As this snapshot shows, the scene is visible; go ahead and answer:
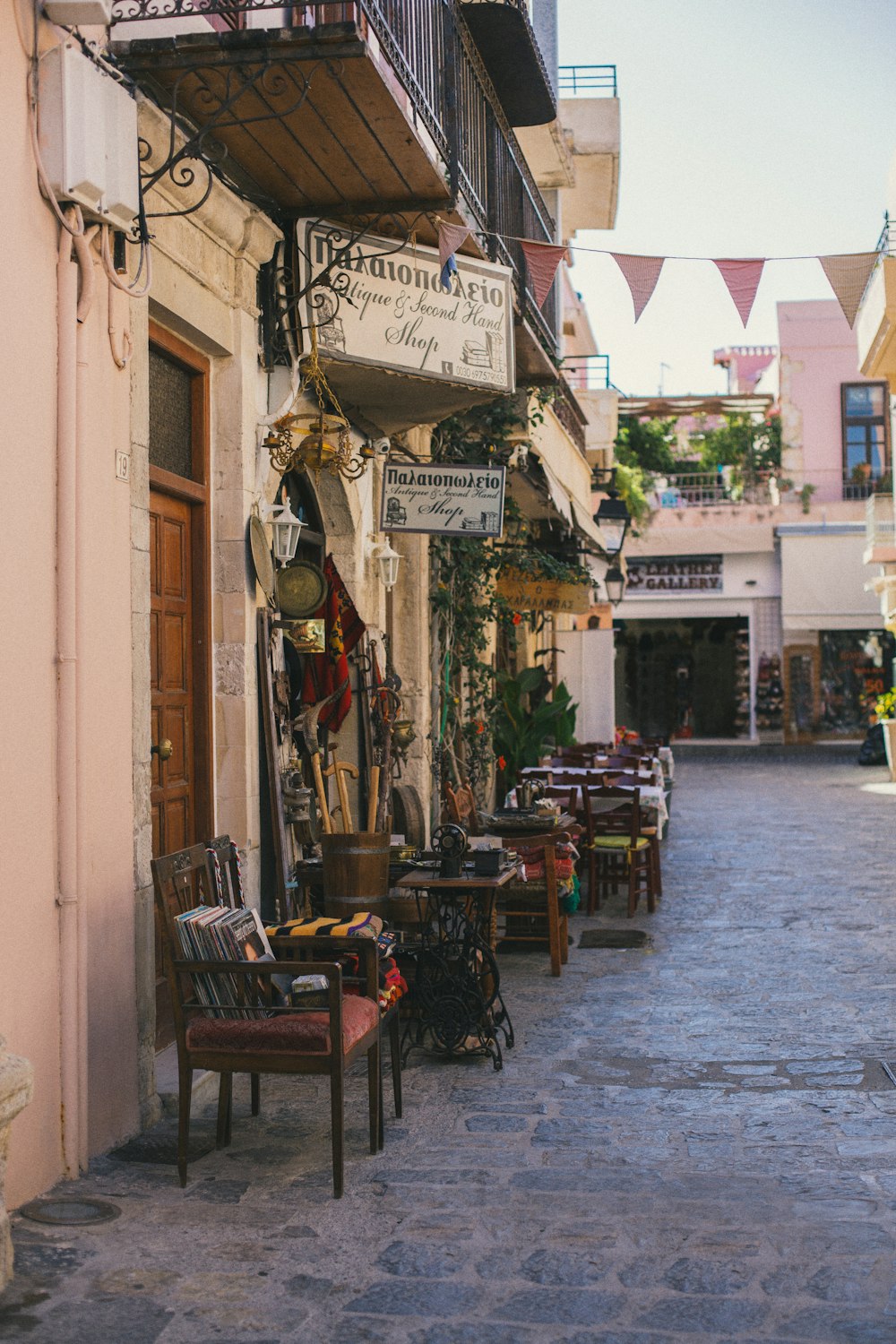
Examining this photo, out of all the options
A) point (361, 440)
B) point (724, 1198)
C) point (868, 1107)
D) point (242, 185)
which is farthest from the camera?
point (361, 440)

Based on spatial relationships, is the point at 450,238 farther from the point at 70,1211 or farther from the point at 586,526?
the point at 586,526

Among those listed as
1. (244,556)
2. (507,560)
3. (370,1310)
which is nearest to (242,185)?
(244,556)

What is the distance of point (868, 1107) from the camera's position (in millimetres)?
5344

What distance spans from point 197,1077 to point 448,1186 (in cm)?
138

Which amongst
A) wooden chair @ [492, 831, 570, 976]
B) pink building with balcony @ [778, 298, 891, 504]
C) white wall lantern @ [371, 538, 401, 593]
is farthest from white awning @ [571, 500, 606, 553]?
pink building with balcony @ [778, 298, 891, 504]

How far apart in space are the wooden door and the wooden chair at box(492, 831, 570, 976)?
2.35 metres

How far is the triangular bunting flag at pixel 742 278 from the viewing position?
696 cm

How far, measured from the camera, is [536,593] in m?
14.2

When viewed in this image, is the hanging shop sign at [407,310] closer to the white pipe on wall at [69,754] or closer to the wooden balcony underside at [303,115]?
the wooden balcony underside at [303,115]

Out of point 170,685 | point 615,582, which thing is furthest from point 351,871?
point 615,582

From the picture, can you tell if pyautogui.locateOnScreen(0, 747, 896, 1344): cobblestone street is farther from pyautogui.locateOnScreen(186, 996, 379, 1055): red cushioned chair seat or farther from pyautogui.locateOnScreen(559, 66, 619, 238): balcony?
pyautogui.locateOnScreen(559, 66, 619, 238): balcony

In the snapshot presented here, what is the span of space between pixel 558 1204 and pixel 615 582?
47.7ft

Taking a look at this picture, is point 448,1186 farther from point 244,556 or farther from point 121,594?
point 244,556

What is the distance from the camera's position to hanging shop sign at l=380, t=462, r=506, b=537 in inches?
348
